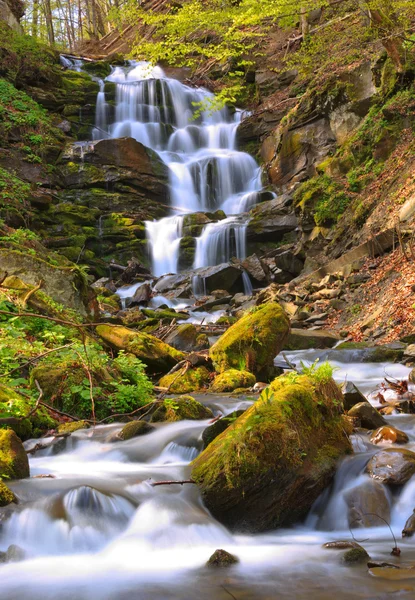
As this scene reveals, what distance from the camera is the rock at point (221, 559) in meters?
3.31

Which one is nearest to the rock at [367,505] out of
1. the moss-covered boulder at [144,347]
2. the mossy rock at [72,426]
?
the mossy rock at [72,426]

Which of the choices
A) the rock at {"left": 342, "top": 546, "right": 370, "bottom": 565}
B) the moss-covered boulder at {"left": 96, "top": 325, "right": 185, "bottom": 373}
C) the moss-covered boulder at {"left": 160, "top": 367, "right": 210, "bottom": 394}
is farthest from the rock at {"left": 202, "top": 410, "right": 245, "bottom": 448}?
the moss-covered boulder at {"left": 96, "top": 325, "right": 185, "bottom": 373}

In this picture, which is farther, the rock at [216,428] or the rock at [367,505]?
the rock at [216,428]

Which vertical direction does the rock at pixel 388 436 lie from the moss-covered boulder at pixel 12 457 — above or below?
below

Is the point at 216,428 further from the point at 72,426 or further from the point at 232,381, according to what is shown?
the point at 232,381

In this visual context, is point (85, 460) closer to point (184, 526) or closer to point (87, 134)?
point (184, 526)

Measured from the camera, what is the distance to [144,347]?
8336mm

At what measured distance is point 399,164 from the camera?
14.0 metres

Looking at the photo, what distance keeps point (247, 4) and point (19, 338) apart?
975cm

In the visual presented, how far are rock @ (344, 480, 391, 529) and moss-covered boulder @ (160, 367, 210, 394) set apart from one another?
3.92m

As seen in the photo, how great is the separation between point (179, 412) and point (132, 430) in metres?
0.70

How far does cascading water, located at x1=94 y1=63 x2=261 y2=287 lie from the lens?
2005cm

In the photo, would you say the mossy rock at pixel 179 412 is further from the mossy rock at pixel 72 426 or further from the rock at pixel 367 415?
the rock at pixel 367 415

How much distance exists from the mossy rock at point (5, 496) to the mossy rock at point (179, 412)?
96.2 inches
